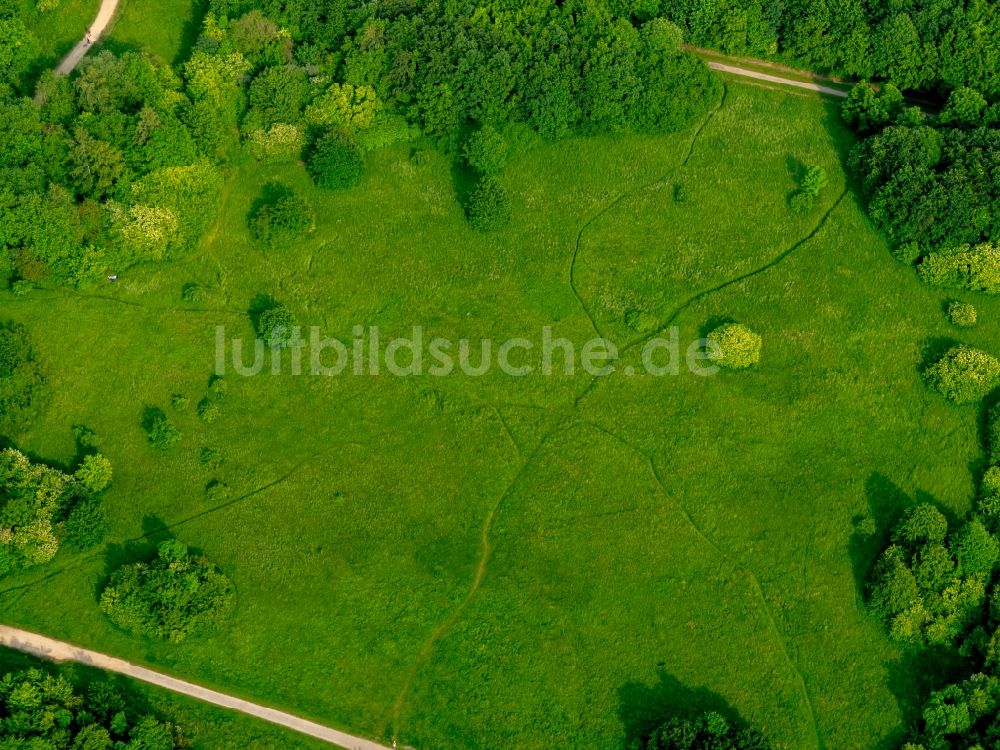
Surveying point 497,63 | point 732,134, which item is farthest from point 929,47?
point 497,63

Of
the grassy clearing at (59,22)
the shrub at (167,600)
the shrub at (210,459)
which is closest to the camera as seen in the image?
the shrub at (167,600)

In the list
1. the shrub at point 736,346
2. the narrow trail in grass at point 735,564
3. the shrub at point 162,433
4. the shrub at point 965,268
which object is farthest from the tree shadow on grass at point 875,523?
the shrub at point 162,433

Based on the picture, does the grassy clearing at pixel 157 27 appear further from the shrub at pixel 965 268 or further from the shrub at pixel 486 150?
the shrub at pixel 965 268

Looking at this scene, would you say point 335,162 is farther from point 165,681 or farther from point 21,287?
point 165,681

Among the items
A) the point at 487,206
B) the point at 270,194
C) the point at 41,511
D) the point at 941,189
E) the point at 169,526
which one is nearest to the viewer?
the point at 41,511

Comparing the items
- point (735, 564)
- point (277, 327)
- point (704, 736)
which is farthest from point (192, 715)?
point (735, 564)

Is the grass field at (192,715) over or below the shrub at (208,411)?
below
